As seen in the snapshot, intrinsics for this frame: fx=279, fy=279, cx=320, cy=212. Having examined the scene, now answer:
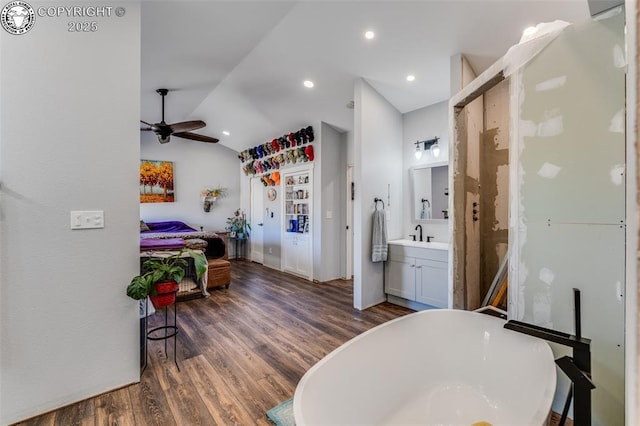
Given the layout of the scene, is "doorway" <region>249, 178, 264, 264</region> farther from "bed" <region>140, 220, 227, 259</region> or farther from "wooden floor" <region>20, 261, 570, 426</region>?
"wooden floor" <region>20, 261, 570, 426</region>

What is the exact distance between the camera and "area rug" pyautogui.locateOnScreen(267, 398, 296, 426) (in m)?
1.63

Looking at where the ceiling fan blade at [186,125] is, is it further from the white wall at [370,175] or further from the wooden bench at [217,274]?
the white wall at [370,175]

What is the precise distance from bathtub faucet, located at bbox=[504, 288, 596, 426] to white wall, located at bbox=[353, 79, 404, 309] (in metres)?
1.94

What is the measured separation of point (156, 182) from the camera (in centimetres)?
636

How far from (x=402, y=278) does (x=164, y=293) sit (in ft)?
8.78

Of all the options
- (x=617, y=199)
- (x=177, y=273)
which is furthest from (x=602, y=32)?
(x=177, y=273)

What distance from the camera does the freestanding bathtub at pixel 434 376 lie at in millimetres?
1274

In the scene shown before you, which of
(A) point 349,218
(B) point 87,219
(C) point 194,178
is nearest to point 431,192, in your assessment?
(A) point 349,218

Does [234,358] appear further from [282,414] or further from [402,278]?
[402,278]

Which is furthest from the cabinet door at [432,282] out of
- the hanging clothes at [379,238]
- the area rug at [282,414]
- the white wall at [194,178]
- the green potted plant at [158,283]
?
the white wall at [194,178]

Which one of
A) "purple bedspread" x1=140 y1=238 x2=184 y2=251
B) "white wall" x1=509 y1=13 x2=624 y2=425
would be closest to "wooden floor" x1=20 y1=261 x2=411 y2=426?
"purple bedspread" x1=140 y1=238 x2=184 y2=251

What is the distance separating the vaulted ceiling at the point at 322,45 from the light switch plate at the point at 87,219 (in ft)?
6.50

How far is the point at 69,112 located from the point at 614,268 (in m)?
3.23

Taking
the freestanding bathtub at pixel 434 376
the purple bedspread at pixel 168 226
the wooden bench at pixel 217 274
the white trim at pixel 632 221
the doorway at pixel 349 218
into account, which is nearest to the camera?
the white trim at pixel 632 221
